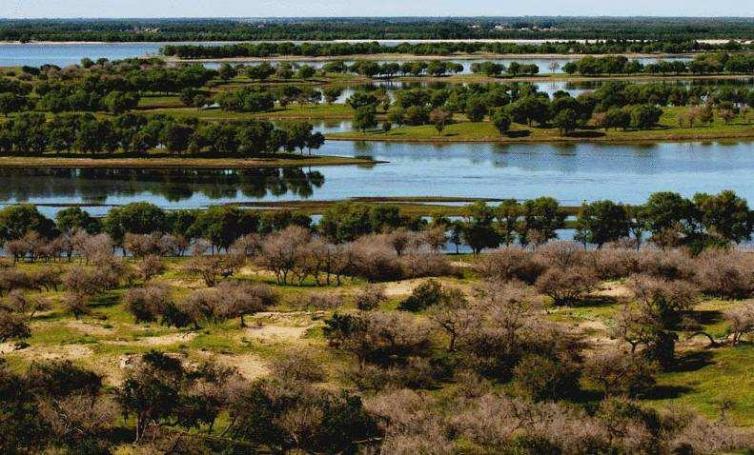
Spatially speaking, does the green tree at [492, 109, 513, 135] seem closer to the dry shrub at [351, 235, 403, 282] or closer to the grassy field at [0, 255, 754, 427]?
the dry shrub at [351, 235, 403, 282]

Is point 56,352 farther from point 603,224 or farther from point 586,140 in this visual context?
point 586,140

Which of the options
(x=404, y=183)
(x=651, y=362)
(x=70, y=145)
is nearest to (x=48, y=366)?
(x=651, y=362)

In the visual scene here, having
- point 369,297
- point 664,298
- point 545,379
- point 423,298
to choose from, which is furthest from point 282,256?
point 545,379

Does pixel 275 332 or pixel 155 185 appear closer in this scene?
pixel 275 332

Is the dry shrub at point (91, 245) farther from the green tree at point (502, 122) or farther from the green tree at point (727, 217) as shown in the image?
the green tree at point (502, 122)

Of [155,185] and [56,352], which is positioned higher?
[56,352]

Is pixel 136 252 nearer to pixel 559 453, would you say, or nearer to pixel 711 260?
pixel 711 260
